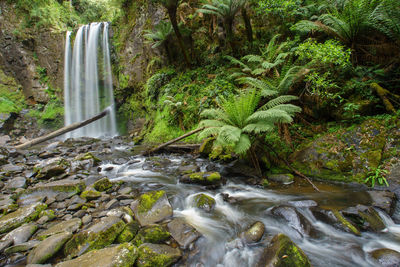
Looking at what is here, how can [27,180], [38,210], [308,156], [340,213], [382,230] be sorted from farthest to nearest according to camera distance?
[27,180]
[308,156]
[38,210]
[340,213]
[382,230]

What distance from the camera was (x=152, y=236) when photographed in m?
2.06

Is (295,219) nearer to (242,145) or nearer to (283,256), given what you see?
(283,256)

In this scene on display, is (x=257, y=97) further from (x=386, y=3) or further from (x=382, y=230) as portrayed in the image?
(x=386, y=3)

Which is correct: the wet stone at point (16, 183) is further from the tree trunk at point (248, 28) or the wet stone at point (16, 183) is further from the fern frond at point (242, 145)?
the tree trunk at point (248, 28)

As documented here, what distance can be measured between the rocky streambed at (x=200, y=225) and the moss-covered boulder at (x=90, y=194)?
0.02 metres

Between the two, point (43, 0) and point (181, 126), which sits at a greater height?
point (43, 0)

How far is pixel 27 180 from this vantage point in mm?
3939

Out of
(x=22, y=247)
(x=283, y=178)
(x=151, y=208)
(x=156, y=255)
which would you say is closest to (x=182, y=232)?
(x=156, y=255)

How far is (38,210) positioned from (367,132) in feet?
18.0

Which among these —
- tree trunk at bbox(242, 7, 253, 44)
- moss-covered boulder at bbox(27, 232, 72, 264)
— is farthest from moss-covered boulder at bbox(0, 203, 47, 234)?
tree trunk at bbox(242, 7, 253, 44)

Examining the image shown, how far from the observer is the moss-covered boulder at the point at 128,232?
Answer: 2057mm

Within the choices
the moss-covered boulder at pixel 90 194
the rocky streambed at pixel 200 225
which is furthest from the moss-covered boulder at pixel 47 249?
the moss-covered boulder at pixel 90 194

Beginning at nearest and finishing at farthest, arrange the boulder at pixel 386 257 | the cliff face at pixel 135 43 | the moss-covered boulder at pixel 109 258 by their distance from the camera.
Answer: the moss-covered boulder at pixel 109 258, the boulder at pixel 386 257, the cliff face at pixel 135 43

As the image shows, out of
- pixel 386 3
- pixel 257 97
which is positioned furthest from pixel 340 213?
pixel 386 3
